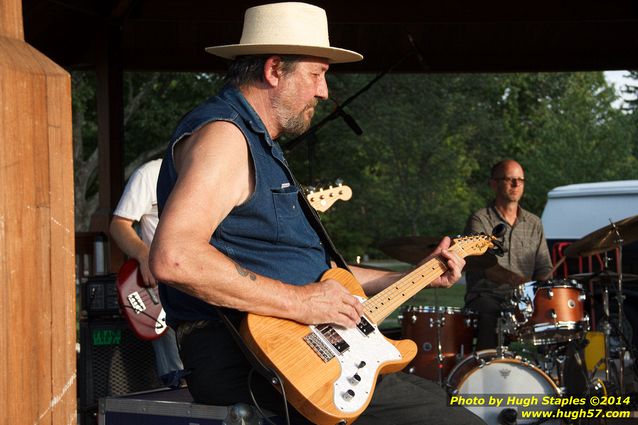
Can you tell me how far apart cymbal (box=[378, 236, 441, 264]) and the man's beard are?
3.72m

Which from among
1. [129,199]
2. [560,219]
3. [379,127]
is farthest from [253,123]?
[379,127]

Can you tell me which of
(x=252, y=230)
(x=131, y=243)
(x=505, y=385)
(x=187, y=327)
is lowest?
(x=505, y=385)

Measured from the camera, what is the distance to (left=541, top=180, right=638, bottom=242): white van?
10938mm

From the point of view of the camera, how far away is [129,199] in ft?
17.5

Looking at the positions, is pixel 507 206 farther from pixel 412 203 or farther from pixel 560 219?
pixel 412 203

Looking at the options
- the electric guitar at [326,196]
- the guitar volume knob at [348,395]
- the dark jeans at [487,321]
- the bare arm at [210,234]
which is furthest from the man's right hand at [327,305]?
the dark jeans at [487,321]

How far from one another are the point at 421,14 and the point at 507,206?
2.16m

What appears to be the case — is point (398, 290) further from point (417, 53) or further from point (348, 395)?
point (417, 53)

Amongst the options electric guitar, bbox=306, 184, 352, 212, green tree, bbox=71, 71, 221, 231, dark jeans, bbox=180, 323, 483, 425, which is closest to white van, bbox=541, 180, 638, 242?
electric guitar, bbox=306, 184, 352, 212

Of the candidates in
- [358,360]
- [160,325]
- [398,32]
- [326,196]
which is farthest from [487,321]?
[358,360]

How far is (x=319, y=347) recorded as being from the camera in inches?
115

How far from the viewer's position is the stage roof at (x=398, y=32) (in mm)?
8453

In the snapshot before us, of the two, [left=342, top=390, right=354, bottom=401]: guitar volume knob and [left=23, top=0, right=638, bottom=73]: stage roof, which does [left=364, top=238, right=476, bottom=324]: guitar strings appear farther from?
[left=23, top=0, right=638, bottom=73]: stage roof

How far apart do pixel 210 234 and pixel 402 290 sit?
115 centimetres
